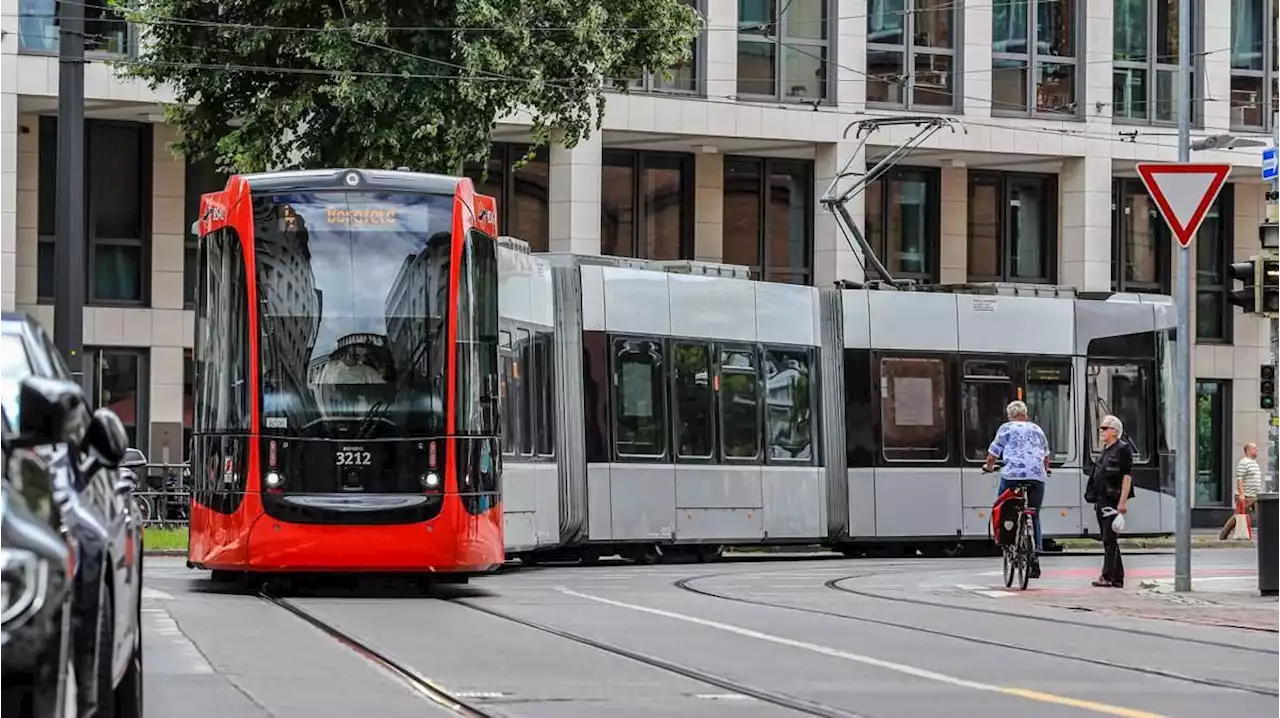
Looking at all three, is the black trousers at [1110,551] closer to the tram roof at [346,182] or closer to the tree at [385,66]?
the tram roof at [346,182]

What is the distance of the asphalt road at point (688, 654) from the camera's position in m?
11.4

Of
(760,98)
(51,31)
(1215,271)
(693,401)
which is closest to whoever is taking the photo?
(693,401)

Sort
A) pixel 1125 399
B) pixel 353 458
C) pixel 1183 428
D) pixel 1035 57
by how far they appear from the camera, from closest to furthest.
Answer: pixel 353 458, pixel 1183 428, pixel 1125 399, pixel 1035 57

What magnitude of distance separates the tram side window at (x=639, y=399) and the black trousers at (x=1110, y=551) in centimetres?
632

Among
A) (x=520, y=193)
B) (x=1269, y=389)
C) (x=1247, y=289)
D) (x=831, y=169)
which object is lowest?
(x=1269, y=389)

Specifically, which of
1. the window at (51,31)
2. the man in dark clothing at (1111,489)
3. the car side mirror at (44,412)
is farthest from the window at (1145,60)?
the car side mirror at (44,412)

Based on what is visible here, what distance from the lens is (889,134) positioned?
145 feet

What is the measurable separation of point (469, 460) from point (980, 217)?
29902 millimetres

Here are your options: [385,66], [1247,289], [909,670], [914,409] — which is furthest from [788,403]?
[909,670]

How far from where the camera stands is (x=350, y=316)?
1898 cm

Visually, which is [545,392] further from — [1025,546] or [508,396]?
[1025,546]

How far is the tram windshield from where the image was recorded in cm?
1895

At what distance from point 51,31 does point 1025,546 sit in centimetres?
2127

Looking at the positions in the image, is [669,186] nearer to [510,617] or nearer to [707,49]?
[707,49]
